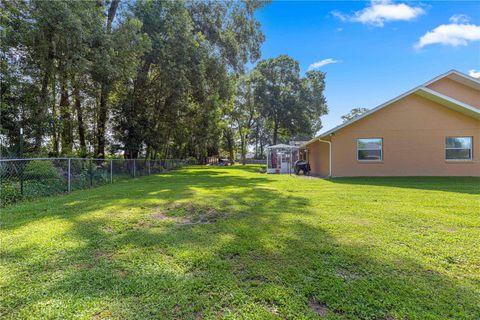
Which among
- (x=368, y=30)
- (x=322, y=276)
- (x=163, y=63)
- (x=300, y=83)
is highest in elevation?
(x=300, y=83)

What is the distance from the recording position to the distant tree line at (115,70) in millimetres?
8750

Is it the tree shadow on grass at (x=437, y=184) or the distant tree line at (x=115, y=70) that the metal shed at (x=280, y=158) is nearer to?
the distant tree line at (x=115, y=70)

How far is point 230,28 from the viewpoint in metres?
21.1

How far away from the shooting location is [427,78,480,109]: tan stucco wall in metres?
14.4

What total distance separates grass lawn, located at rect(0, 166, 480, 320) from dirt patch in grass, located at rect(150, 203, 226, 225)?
0.04 m

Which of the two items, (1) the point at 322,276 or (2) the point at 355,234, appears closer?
(1) the point at 322,276

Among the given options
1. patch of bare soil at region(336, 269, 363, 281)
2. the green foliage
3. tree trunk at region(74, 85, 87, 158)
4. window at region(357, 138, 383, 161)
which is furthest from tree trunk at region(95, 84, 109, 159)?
patch of bare soil at region(336, 269, 363, 281)

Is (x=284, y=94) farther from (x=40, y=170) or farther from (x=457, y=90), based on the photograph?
(x=40, y=170)

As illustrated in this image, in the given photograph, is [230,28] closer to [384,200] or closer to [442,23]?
[442,23]

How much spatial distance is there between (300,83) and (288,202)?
31.7m

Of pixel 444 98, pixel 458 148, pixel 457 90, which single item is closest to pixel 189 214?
pixel 444 98

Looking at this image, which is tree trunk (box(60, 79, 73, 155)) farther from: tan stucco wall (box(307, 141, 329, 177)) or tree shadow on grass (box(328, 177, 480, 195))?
tan stucco wall (box(307, 141, 329, 177))

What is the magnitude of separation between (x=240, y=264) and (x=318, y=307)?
99cm

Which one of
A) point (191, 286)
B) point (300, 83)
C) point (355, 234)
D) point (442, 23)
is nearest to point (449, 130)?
point (442, 23)
